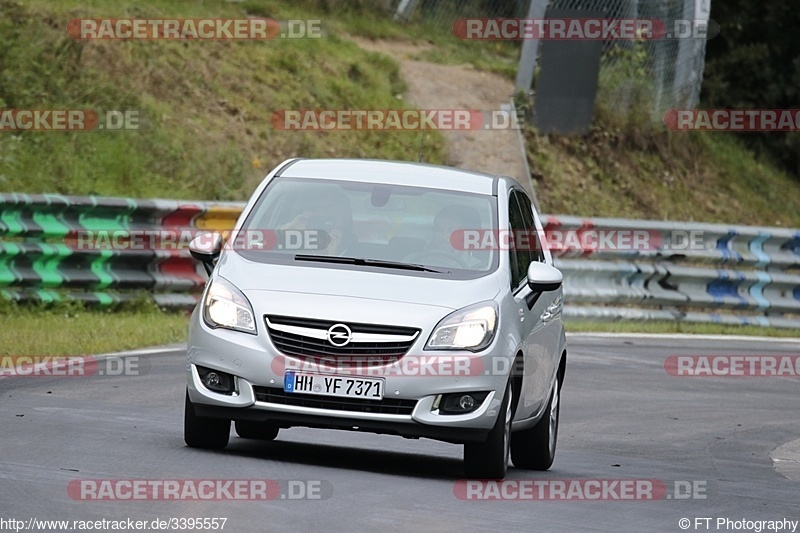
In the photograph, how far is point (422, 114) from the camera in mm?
29594

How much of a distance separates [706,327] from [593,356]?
518cm

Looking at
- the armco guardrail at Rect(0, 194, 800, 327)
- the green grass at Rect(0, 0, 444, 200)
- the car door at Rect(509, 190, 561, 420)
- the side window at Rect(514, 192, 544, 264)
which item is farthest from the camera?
the green grass at Rect(0, 0, 444, 200)

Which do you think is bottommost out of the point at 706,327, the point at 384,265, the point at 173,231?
the point at 706,327

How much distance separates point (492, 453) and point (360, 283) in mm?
1152

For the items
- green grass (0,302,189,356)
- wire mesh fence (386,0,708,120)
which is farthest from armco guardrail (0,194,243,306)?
wire mesh fence (386,0,708,120)

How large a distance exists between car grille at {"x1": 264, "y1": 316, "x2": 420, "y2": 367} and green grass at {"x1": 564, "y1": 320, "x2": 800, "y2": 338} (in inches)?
483

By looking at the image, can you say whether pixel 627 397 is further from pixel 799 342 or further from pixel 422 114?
pixel 422 114

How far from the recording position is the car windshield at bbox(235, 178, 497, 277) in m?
10.2

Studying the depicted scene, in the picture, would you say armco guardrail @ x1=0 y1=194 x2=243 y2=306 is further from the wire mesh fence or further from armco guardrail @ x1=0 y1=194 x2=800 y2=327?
the wire mesh fence

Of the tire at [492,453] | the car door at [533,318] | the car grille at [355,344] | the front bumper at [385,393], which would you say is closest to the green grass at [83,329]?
the car door at [533,318]

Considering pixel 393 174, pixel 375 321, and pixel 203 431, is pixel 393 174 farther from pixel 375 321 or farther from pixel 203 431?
pixel 203 431

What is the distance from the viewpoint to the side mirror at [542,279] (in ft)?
33.2

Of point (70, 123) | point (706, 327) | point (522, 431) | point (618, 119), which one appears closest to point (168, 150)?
point (70, 123)

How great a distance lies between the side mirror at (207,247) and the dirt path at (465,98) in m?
17.4
